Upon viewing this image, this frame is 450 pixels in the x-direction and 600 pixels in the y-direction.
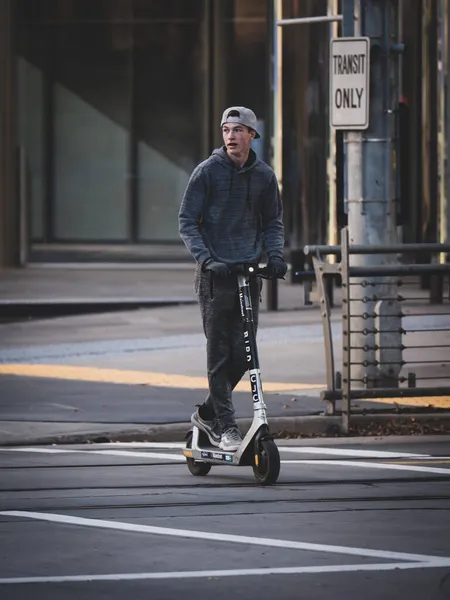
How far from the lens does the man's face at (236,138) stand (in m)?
8.84

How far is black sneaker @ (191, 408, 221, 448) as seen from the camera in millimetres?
9016

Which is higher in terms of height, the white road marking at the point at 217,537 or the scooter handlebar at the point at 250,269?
the scooter handlebar at the point at 250,269

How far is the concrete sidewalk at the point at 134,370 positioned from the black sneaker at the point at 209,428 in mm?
1607

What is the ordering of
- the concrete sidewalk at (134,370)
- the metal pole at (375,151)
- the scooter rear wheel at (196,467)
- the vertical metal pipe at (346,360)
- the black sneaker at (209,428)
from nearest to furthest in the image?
the black sneaker at (209,428) → the scooter rear wheel at (196,467) → the vertical metal pipe at (346,360) → the concrete sidewalk at (134,370) → the metal pole at (375,151)

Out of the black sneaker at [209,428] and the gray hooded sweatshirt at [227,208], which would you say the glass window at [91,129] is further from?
the black sneaker at [209,428]

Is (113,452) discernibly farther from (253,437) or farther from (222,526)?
(222,526)

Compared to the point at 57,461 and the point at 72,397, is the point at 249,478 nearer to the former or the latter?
the point at 57,461

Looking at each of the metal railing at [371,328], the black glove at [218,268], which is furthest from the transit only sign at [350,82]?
the black glove at [218,268]

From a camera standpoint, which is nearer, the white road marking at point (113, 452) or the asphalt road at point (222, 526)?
the asphalt road at point (222, 526)

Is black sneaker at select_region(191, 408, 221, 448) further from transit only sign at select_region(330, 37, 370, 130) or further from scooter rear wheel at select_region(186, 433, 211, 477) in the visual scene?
transit only sign at select_region(330, 37, 370, 130)

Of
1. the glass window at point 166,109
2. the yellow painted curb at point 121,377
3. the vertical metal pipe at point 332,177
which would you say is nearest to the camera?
the yellow painted curb at point 121,377

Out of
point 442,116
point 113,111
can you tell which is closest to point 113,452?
point 442,116

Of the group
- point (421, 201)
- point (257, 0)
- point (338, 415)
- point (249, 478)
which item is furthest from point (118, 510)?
point (257, 0)

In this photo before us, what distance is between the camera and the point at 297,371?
1353cm
